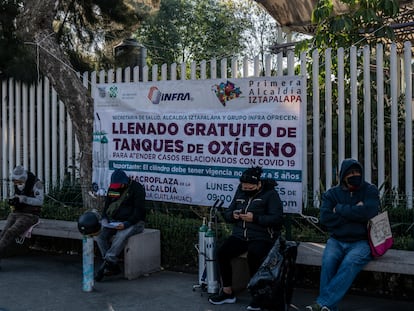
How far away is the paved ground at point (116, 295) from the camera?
5.88 m

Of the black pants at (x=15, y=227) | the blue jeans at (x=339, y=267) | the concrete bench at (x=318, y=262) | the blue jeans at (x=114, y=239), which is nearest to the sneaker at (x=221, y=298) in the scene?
the concrete bench at (x=318, y=262)

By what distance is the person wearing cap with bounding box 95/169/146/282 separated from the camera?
6980mm

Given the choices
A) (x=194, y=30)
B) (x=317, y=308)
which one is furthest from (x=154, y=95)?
(x=194, y=30)

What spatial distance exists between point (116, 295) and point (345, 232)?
8.07ft

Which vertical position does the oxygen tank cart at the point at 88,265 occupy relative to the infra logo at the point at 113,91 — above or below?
below

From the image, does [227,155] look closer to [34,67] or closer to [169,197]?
[169,197]

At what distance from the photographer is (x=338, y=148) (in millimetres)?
7367

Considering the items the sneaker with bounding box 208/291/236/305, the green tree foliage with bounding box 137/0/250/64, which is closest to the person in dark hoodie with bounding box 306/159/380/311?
the sneaker with bounding box 208/291/236/305

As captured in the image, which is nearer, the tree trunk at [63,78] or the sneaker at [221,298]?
the sneaker at [221,298]

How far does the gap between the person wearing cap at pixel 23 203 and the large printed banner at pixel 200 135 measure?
2.80ft

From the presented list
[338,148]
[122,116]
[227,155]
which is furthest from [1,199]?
[338,148]

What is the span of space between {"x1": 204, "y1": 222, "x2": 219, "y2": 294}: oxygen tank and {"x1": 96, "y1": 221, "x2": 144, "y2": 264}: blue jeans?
1.16 metres

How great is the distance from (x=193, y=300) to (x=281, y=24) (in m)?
8.27

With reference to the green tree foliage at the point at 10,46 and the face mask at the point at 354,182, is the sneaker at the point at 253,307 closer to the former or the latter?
the face mask at the point at 354,182
